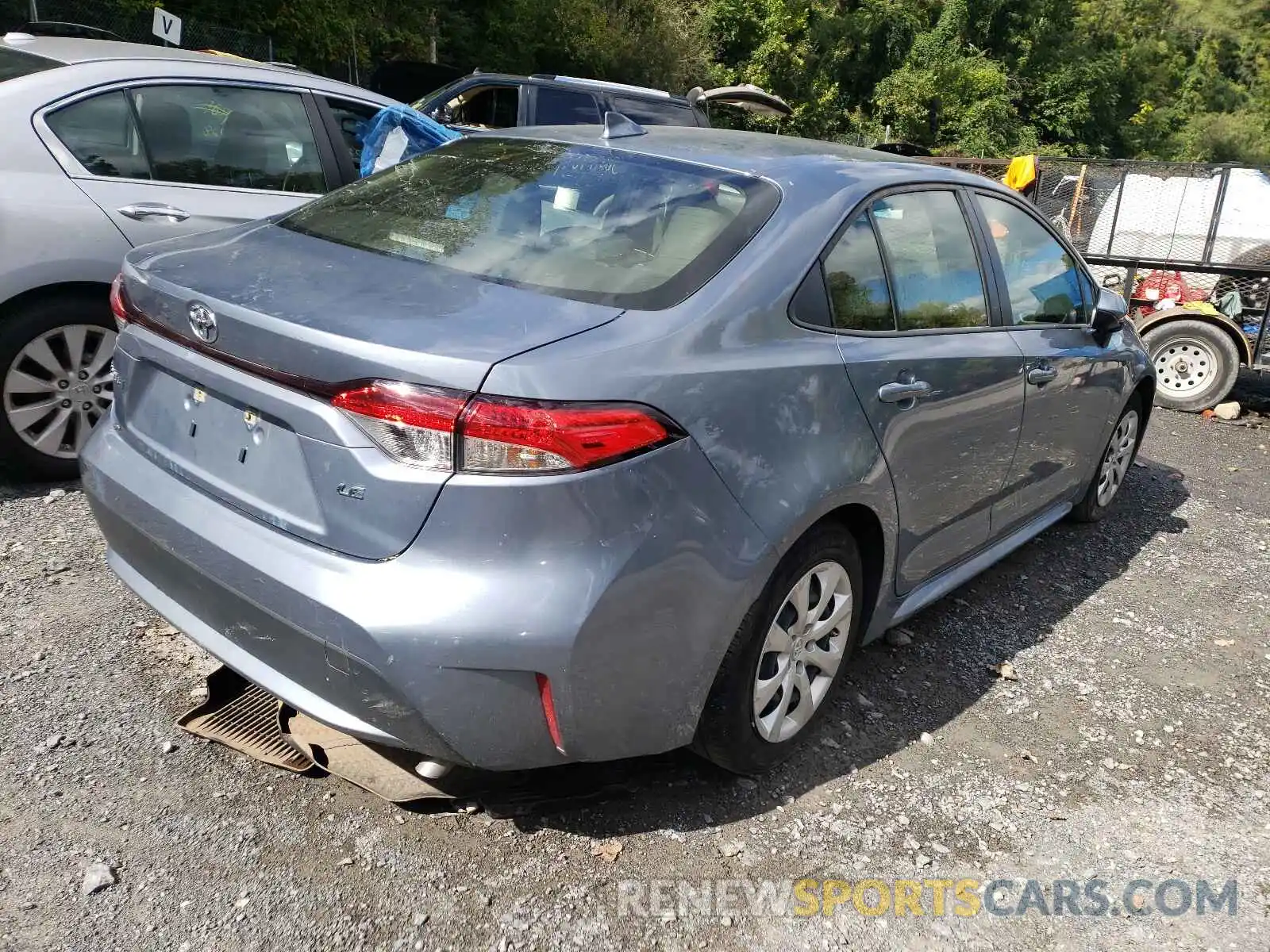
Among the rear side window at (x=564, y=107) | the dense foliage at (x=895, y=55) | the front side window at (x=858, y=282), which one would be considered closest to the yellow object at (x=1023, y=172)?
the rear side window at (x=564, y=107)

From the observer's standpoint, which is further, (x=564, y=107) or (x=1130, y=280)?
(x=564, y=107)

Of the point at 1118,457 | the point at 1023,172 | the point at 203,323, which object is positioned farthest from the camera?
the point at 1023,172

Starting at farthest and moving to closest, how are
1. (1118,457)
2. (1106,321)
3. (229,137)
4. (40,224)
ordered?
1. (1118,457)
2. (229,137)
3. (1106,321)
4. (40,224)

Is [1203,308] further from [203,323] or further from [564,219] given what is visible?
[203,323]

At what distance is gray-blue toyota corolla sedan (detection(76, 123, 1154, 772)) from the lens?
2037 millimetres

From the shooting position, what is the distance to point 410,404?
2.00 meters

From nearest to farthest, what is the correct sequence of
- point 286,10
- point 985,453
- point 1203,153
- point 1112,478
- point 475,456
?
1. point 475,456
2. point 985,453
3. point 1112,478
4. point 286,10
5. point 1203,153

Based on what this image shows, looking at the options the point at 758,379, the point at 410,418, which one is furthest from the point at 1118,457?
the point at 410,418

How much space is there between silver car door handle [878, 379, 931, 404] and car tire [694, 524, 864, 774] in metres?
0.40

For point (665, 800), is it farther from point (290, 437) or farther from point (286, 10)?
point (286, 10)

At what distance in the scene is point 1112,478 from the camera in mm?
5191

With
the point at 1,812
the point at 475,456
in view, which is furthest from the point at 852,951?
the point at 1,812

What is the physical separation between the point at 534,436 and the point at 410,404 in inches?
10.1

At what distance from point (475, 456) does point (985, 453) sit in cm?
206
